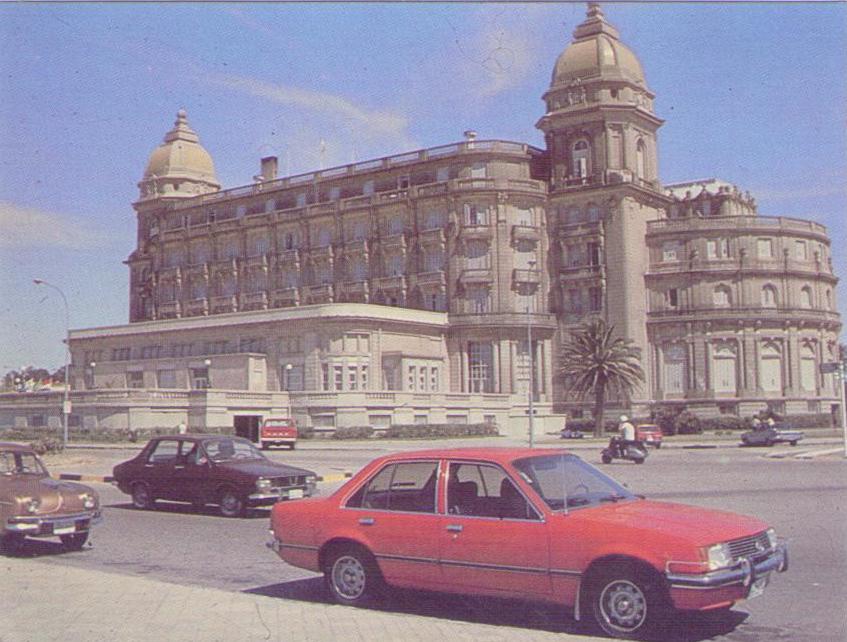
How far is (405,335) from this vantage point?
6894cm

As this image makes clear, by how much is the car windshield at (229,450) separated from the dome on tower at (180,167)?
76.7 metres

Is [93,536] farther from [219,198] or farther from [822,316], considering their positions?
[219,198]

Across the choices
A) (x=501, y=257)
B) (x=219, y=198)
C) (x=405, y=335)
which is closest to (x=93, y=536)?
(x=405, y=335)

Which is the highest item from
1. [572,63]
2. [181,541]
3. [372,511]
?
[572,63]

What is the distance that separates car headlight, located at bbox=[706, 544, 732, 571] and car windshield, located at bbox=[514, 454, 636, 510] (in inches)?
50.2

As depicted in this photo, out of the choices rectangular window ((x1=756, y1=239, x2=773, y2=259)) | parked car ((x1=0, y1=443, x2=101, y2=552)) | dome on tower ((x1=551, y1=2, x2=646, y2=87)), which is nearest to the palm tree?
rectangular window ((x1=756, y1=239, x2=773, y2=259))

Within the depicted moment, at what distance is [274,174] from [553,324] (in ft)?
119

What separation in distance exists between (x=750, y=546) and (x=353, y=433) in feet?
161

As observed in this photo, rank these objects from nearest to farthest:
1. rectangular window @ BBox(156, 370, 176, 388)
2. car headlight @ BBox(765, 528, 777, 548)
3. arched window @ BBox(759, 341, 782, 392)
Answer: car headlight @ BBox(765, 528, 777, 548) < arched window @ BBox(759, 341, 782, 392) < rectangular window @ BBox(156, 370, 176, 388)

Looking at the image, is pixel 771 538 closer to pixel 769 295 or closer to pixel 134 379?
pixel 769 295

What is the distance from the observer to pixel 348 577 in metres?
9.95

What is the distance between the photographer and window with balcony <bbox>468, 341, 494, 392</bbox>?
7138 centimetres

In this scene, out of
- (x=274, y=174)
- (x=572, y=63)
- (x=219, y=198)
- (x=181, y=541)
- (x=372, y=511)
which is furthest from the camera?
(x=274, y=174)

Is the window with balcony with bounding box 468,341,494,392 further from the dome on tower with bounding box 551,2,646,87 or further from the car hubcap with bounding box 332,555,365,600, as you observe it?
the car hubcap with bounding box 332,555,365,600
